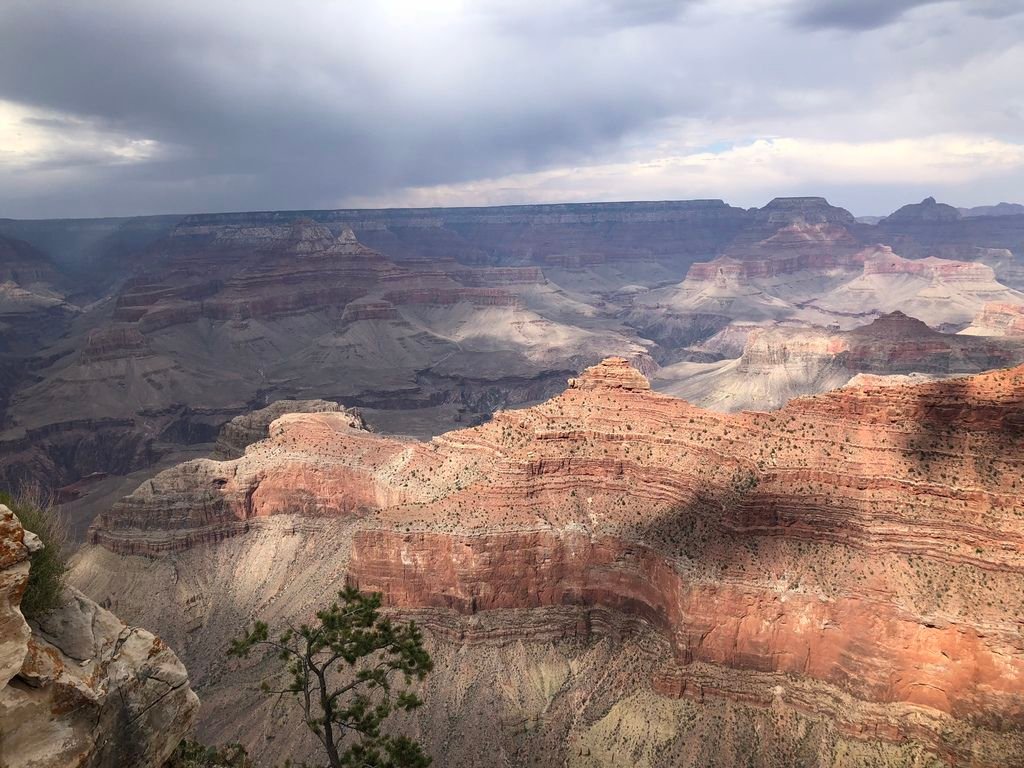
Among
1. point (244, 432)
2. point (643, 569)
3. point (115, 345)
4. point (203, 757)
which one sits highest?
point (203, 757)

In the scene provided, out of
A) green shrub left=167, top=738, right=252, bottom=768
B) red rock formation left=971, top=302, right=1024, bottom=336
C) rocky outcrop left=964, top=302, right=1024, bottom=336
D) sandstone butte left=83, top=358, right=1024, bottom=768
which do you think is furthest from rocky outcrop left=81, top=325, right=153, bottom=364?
red rock formation left=971, top=302, right=1024, bottom=336

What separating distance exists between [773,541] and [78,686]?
137ft

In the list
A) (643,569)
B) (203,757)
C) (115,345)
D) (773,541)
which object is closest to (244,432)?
(643,569)

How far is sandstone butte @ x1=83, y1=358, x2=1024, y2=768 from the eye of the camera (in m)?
40.7

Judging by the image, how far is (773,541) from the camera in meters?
46.7

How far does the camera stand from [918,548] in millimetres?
43406

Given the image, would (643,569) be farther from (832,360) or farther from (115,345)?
(115,345)

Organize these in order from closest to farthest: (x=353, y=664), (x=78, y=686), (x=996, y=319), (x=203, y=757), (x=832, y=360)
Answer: (x=78, y=686), (x=203, y=757), (x=353, y=664), (x=832, y=360), (x=996, y=319)

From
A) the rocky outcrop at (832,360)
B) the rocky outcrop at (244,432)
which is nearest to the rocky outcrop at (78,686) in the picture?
the rocky outcrop at (244,432)

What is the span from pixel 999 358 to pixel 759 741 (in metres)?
110

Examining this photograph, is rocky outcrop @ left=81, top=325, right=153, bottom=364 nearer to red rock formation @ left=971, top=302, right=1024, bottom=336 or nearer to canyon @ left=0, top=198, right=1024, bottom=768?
canyon @ left=0, top=198, right=1024, bottom=768

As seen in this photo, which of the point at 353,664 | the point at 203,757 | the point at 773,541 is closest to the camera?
the point at 203,757

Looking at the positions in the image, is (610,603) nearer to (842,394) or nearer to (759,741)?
(759,741)

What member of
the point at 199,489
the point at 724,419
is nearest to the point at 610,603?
the point at 724,419
